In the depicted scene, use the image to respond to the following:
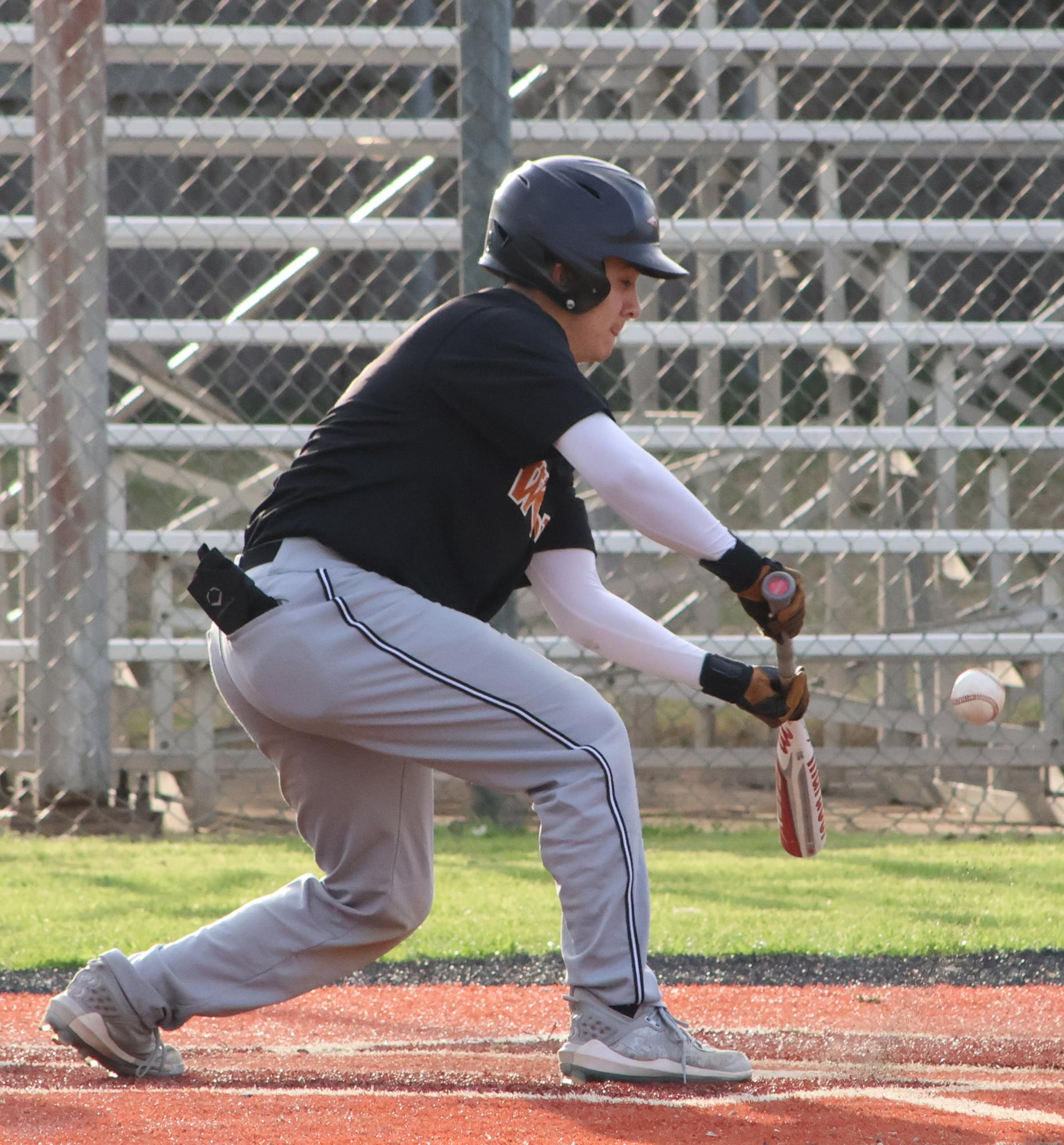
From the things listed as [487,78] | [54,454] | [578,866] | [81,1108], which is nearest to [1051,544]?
[487,78]

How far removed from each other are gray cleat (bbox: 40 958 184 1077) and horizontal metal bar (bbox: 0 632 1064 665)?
316 centimetres

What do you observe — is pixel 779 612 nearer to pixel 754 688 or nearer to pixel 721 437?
pixel 754 688

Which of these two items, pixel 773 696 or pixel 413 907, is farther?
pixel 413 907

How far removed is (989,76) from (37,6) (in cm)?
644

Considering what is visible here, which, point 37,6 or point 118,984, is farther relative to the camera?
point 37,6

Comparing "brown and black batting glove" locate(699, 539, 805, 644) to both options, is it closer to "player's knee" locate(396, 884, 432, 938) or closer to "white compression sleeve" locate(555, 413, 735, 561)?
"white compression sleeve" locate(555, 413, 735, 561)

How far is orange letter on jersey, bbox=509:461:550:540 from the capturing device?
8.30 ft

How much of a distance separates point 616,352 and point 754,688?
5949 millimetres

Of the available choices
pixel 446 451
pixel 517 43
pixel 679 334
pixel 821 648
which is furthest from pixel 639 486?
pixel 517 43

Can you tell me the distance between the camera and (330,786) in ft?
8.51

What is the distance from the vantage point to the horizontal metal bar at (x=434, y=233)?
244 inches

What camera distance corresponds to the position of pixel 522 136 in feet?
20.8

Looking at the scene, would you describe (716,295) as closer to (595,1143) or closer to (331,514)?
(331,514)

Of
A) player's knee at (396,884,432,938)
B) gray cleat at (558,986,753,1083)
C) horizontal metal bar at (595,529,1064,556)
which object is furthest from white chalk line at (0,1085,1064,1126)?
horizontal metal bar at (595,529,1064,556)
